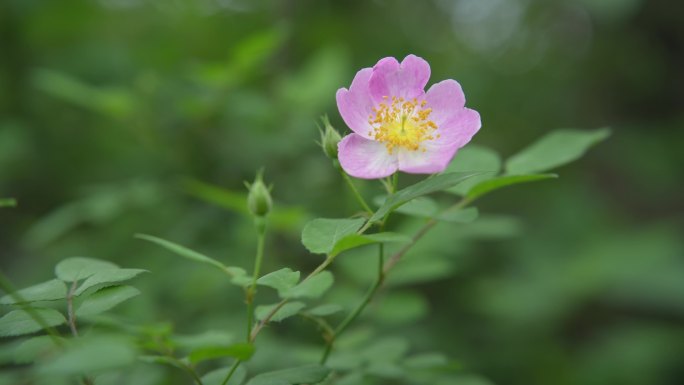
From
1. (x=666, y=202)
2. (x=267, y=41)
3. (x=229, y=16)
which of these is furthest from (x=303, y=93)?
(x=666, y=202)

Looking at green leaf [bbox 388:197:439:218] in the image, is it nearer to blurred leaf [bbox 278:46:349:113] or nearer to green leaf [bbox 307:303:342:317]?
green leaf [bbox 307:303:342:317]

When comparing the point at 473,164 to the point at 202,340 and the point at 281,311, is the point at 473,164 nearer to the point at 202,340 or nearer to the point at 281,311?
the point at 281,311

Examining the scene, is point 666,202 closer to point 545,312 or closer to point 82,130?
point 545,312

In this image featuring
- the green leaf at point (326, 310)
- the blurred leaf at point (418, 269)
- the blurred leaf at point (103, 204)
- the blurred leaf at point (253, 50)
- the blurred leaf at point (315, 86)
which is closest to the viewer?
the green leaf at point (326, 310)

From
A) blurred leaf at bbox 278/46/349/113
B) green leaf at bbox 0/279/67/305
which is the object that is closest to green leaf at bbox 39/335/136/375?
green leaf at bbox 0/279/67/305

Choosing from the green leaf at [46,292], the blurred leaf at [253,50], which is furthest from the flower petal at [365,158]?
the blurred leaf at [253,50]

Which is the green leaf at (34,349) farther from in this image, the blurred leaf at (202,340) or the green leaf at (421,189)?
the green leaf at (421,189)
